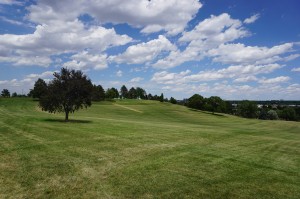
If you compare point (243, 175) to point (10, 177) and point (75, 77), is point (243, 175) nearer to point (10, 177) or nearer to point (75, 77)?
point (10, 177)

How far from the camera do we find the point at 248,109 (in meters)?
161

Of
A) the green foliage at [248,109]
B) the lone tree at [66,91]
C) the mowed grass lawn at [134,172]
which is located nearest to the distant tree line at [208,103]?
the green foliage at [248,109]

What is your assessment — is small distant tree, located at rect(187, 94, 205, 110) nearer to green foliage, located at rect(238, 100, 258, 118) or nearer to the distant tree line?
the distant tree line

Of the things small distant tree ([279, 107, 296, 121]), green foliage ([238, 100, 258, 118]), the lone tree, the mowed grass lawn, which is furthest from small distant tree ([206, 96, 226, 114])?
the mowed grass lawn

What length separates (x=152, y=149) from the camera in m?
20.4

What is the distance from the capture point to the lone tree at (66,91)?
131ft

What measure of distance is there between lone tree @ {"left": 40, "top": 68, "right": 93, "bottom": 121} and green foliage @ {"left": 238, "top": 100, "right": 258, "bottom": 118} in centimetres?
13294

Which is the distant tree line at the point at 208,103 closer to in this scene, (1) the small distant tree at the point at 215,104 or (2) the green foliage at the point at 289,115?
(1) the small distant tree at the point at 215,104

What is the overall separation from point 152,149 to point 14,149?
8617 mm

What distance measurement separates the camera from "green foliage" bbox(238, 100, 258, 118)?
16025 centimetres

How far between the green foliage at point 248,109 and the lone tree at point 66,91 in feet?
436

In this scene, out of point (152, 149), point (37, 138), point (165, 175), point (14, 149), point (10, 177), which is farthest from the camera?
point (37, 138)

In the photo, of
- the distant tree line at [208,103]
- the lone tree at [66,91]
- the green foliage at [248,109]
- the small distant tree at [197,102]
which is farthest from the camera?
the green foliage at [248,109]

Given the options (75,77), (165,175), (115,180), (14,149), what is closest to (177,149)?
(165,175)
